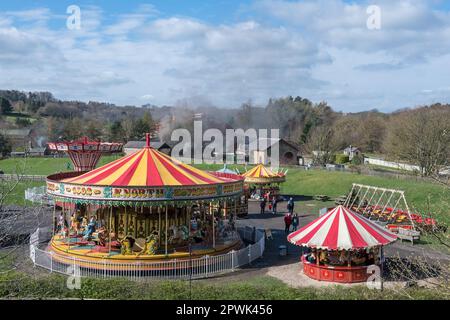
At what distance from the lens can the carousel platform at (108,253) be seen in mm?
16859

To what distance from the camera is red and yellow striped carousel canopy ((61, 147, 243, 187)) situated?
688 inches

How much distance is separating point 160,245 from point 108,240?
1900mm

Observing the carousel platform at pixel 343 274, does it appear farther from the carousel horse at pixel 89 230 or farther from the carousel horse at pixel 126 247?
the carousel horse at pixel 89 230

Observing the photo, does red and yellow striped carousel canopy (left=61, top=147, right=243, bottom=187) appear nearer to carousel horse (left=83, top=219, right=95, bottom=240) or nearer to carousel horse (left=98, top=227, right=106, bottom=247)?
carousel horse (left=83, top=219, right=95, bottom=240)

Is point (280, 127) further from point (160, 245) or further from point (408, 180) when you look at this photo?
point (160, 245)

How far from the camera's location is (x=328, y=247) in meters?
15.2

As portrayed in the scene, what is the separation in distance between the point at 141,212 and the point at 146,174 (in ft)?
4.55

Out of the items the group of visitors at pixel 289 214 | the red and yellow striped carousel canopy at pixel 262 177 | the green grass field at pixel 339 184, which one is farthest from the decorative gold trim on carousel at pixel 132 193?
the red and yellow striped carousel canopy at pixel 262 177

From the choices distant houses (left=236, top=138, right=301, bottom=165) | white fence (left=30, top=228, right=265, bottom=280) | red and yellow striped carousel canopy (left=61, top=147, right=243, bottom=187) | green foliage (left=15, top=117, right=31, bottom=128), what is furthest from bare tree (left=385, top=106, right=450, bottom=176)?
green foliage (left=15, top=117, right=31, bottom=128)

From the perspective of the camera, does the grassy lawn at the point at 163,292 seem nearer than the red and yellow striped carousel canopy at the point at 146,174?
Yes

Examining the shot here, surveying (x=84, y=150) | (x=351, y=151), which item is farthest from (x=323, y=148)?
(x=84, y=150)

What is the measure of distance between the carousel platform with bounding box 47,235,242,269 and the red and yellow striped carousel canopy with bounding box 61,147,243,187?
2356 mm

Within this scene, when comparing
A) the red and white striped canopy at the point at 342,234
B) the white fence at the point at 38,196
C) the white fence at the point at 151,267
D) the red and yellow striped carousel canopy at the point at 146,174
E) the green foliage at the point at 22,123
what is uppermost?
the green foliage at the point at 22,123
